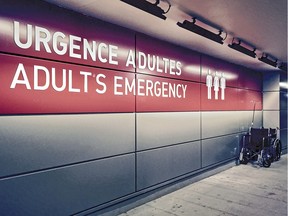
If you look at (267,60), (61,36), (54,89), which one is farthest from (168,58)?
(267,60)

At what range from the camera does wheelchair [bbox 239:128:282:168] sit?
5.62 meters

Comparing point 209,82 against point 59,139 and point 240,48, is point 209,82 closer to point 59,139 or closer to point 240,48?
point 240,48

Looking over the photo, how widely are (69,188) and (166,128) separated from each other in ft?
5.87

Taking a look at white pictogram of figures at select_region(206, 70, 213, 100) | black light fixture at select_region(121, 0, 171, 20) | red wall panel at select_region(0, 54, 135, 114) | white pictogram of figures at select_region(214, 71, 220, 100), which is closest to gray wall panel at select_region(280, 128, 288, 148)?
white pictogram of figures at select_region(214, 71, 220, 100)

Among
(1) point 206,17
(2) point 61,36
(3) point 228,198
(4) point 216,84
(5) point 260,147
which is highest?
(1) point 206,17

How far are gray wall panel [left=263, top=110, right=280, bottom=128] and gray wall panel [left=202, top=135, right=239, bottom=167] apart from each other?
172cm

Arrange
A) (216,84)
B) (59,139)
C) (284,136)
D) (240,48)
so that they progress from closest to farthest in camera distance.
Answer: (59,139) < (240,48) < (216,84) < (284,136)

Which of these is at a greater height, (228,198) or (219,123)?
(219,123)

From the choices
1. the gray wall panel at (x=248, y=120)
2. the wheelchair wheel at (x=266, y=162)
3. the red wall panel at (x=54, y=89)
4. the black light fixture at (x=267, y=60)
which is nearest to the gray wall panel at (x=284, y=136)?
the gray wall panel at (x=248, y=120)

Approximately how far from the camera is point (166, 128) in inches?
154

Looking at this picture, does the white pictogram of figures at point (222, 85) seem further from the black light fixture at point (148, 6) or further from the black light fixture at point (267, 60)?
the black light fixture at point (148, 6)

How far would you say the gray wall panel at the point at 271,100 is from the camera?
6.86 m

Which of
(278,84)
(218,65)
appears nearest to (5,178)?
(218,65)

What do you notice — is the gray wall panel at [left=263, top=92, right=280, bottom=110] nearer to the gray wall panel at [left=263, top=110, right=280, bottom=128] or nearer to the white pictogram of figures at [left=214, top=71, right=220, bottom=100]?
the gray wall panel at [left=263, top=110, right=280, bottom=128]
